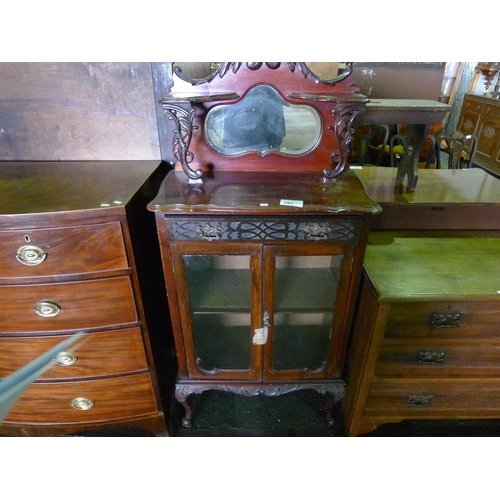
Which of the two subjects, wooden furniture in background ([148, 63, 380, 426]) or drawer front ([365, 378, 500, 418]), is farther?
drawer front ([365, 378, 500, 418])

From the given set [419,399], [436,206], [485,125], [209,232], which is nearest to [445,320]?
[419,399]

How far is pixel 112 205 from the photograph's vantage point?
2.67 ft

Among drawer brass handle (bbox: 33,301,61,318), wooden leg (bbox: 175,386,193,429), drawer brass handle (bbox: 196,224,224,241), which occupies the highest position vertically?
drawer brass handle (bbox: 196,224,224,241)

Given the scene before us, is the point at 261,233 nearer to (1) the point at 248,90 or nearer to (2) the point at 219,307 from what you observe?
(2) the point at 219,307

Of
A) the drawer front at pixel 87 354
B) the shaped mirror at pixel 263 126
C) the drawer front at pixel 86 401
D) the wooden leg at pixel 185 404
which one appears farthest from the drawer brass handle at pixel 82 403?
the shaped mirror at pixel 263 126

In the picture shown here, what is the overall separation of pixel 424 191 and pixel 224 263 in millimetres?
831

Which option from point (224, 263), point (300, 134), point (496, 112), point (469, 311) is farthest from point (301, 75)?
point (496, 112)

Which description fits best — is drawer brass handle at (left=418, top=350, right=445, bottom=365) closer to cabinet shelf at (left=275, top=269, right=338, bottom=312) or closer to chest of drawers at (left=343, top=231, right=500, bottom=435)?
chest of drawers at (left=343, top=231, right=500, bottom=435)

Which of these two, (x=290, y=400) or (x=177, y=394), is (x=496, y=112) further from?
(x=177, y=394)

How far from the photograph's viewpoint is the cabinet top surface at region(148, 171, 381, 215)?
0.83 m

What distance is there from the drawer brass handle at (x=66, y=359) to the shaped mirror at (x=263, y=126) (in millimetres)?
744

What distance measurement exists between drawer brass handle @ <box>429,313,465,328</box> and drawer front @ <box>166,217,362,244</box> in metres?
0.34

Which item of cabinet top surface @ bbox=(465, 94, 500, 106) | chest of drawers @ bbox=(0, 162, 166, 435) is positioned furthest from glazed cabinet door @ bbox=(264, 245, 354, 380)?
cabinet top surface @ bbox=(465, 94, 500, 106)

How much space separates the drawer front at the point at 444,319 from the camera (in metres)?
0.94
